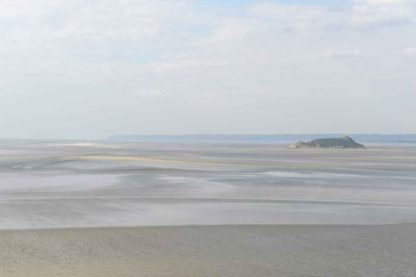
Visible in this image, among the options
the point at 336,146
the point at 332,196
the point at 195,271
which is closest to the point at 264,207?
the point at 332,196

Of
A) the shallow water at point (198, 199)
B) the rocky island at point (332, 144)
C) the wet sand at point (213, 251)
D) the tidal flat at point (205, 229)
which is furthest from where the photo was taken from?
the rocky island at point (332, 144)

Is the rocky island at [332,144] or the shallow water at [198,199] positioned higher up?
the rocky island at [332,144]

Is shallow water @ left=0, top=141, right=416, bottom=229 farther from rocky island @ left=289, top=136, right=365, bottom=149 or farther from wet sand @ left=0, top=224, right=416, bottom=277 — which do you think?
rocky island @ left=289, top=136, right=365, bottom=149

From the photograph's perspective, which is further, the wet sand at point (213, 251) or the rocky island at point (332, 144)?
the rocky island at point (332, 144)

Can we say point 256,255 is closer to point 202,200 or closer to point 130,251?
point 130,251

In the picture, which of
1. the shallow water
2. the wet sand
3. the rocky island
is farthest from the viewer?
the rocky island

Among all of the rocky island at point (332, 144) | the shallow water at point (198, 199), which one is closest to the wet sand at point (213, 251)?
the shallow water at point (198, 199)

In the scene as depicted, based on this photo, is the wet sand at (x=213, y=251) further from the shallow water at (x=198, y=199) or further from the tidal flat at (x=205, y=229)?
the shallow water at (x=198, y=199)

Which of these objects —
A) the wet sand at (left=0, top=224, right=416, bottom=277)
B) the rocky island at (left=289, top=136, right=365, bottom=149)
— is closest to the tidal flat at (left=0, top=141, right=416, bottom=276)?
the wet sand at (left=0, top=224, right=416, bottom=277)

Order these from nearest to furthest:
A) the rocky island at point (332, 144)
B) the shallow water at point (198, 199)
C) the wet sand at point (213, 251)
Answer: the wet sand at point (213, 251) < the shallow water at point (198, 199) < the rocky island at point (332, 144)

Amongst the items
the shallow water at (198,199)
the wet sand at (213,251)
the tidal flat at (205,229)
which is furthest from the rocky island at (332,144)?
the wet sand at (213,251)
